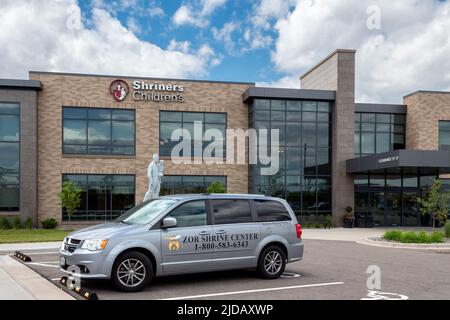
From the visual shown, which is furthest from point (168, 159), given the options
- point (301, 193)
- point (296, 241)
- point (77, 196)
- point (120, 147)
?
point (296, 241)

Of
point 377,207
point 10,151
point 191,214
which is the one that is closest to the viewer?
point 191,214

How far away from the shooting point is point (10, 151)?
93.4ft

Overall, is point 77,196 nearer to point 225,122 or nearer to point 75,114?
point 75,114

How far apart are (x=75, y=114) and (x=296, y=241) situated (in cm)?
2194

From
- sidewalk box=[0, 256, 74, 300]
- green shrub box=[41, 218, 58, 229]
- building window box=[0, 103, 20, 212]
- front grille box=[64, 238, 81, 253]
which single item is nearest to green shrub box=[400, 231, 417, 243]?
sidewalk box=[0, 256, 74, 300]

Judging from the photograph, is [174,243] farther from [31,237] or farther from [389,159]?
[389,159]

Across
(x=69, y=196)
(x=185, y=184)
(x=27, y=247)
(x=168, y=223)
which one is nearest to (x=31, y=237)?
(x=27, y=247)

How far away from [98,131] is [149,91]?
3905 mm

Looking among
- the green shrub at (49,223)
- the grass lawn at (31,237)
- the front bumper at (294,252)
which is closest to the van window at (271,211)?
the front bumper at (294,252)

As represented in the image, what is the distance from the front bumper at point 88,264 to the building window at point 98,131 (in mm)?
21646

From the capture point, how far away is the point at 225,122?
31.4m

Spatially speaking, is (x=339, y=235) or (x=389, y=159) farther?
(x=389, y=159)

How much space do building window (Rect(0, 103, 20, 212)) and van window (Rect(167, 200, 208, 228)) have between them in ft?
71.0

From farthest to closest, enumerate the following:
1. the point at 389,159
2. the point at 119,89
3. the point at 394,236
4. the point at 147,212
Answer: the point at 119,89 → the point at 389,159 → the point at 394,236 → the point at 147,212
